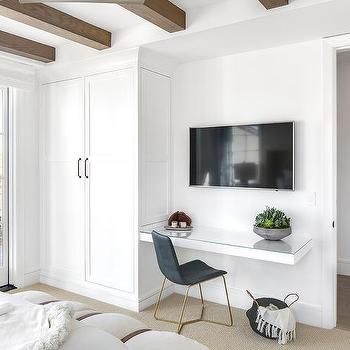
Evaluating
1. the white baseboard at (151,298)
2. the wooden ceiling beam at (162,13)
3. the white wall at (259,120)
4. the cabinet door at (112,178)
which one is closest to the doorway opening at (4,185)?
the cabinet door at (112,178)

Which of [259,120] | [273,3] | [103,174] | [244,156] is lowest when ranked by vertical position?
[103,174]

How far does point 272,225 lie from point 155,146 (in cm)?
135

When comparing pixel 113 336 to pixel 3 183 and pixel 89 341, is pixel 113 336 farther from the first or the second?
pixel 3 183

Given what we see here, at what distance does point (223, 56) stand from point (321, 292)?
2285mm

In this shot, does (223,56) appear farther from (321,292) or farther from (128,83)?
(321,292)

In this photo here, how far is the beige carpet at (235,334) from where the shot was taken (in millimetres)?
2612

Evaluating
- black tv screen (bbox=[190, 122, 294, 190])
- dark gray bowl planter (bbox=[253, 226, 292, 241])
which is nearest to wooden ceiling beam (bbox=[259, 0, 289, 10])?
black tv screen (bbox=[190, 122, 294, 190])

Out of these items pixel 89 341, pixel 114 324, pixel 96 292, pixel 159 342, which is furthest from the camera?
pixel 96 292

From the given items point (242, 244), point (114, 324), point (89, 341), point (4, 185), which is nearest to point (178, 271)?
point (242, 244)

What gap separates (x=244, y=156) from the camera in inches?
126

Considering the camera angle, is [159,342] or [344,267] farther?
[344,267]

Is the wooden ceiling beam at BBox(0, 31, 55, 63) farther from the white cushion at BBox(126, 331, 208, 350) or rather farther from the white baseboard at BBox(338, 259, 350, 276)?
the white baseboard at BBox(338, 259, 350, 276)

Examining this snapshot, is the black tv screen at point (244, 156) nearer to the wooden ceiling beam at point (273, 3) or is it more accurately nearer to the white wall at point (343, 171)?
the wooden ceiling beam at point (273, 3)

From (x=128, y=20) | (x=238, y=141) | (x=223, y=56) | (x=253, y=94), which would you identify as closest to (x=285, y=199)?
(x=238, y=141)
